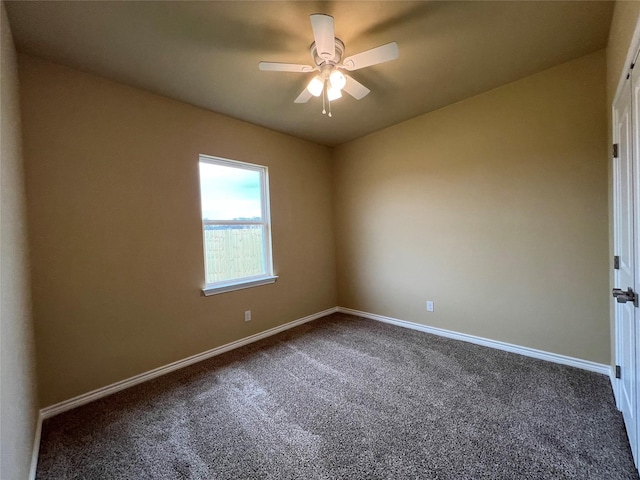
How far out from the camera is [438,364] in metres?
2.56

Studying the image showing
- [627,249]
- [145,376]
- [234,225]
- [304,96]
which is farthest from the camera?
[234,225]

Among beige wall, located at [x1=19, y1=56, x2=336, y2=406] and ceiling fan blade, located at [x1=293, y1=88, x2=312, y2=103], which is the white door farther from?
beige wall, located at [x1=19, y1=56, x2=336, y2=406]

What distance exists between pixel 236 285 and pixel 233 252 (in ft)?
1.29

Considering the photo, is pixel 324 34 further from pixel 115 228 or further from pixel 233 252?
pixel 233 252

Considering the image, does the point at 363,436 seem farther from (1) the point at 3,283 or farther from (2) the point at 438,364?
(1) the point at 3,283

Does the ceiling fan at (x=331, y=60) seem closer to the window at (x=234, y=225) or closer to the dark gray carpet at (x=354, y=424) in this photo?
the window at (x=234, y=225)

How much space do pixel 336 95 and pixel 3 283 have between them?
2208mm

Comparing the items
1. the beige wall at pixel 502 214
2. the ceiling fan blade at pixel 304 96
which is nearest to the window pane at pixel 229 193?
the ceiling fan blade at pixel 304 96

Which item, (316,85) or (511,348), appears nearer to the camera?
(316,85)

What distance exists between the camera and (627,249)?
61.9 inches

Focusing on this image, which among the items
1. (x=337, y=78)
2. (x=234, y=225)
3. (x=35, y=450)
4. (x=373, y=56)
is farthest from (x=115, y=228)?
(x=373, y=56)

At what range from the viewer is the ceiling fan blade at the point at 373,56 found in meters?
1.67

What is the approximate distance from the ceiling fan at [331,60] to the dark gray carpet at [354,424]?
2356 mm

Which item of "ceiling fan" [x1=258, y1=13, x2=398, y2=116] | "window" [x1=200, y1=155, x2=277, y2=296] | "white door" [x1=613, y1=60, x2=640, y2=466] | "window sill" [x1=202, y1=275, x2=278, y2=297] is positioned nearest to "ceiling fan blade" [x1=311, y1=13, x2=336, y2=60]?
"ceiling fan" [x1=258, y1=13, x2=398, y2=116]
